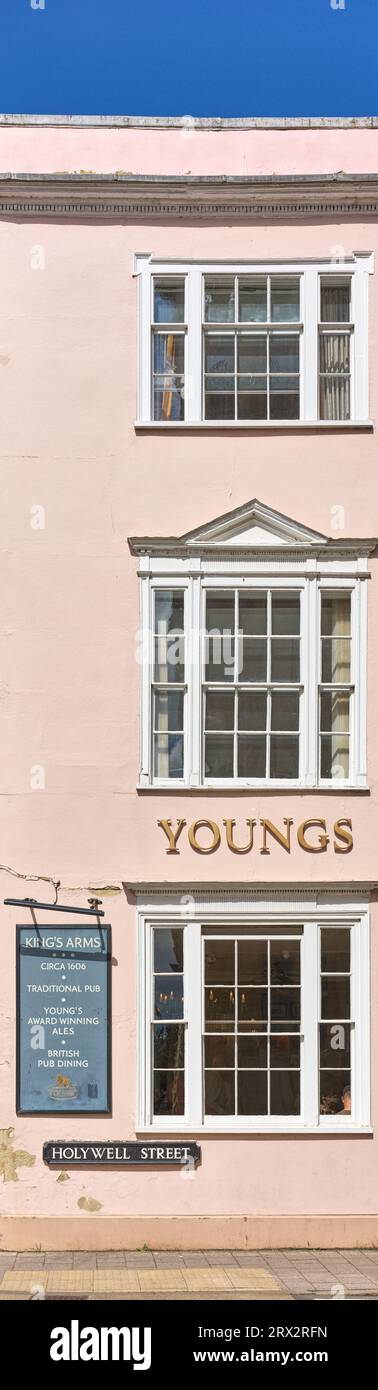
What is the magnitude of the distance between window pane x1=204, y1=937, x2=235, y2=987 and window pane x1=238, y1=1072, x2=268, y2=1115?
90 centimetres

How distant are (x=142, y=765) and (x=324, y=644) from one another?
2143 millimetres

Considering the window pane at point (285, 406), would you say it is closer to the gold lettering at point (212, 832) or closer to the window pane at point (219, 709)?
the window pane at point (219, 709)

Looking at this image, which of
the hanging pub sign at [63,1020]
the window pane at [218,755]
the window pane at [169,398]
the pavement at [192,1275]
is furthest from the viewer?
the window pane at [169,398]

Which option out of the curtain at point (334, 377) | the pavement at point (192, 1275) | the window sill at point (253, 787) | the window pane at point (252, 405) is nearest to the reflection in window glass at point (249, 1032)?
the pavement at point (192, 1275)

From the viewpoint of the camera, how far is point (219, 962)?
12.6m

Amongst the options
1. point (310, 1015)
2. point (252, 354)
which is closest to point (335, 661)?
point (252, 354)

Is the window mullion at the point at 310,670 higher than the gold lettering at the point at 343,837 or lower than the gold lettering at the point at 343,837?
higher

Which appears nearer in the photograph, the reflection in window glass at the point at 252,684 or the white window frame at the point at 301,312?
the reflection in window glass at the point at 252,684

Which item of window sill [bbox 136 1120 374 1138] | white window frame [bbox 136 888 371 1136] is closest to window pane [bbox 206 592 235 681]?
white window frame [bbox 136 888 371 1136]

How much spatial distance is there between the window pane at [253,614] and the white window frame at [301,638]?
14cm

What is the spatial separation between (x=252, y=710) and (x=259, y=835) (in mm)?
1220

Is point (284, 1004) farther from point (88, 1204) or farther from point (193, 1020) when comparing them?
point (88, 1204)

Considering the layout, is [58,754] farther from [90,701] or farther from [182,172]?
[182,172]

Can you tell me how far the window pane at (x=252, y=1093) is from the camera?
1248cm
